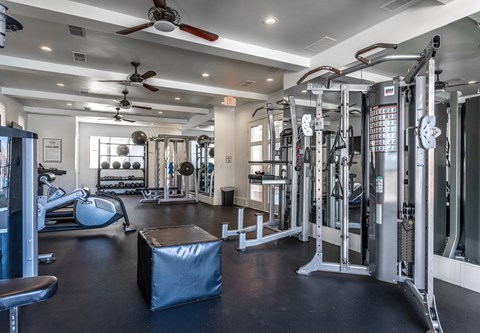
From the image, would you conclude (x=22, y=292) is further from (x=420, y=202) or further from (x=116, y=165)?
(x=116, y=165)

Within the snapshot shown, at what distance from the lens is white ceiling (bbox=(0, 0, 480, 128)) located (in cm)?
311

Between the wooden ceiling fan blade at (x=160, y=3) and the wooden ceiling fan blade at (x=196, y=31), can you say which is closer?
the wooden ceiling fan blade at (x=160, y=3)

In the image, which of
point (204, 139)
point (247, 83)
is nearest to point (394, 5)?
point (247, 83)

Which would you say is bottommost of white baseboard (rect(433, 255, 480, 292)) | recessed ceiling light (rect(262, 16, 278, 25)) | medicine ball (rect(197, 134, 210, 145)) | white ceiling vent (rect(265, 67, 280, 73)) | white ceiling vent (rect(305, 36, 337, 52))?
white baseboard (rect(433, 255, 480, 292))

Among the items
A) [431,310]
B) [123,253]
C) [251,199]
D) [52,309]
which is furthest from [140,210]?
[431,310]

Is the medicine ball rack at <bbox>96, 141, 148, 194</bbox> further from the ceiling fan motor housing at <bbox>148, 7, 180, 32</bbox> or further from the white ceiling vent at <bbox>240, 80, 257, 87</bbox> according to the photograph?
the ceiling fan motor housing at <bbox>148, 7, 180, 32</bbox>

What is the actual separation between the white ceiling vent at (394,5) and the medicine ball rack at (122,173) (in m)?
9.88

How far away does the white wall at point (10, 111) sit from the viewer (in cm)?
699

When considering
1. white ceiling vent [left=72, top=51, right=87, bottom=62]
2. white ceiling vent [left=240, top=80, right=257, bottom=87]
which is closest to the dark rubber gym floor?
white ceiling vent [left=72, top=51, right=87, bottom=62]

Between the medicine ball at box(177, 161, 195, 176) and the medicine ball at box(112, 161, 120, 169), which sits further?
the medicine ball at box(112, 161, 120, 169)

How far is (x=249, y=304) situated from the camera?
2385 millimetres

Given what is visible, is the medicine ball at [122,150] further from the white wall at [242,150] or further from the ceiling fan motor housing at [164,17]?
the ceiling fan motor housing at [164,17]

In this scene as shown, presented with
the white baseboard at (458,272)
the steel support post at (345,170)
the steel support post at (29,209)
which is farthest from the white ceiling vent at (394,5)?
the steel support post at (29,209)

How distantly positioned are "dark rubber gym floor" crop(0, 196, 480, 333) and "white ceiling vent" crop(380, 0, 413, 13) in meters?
2.92
